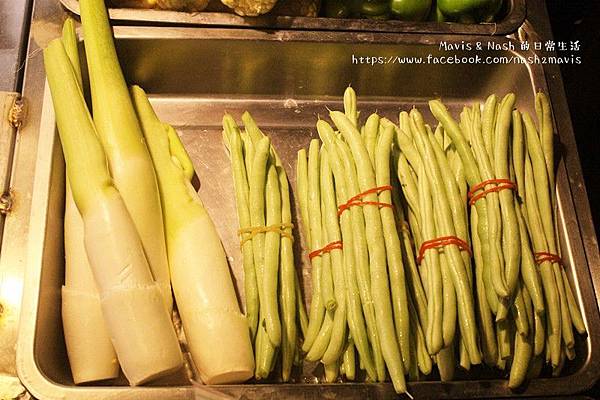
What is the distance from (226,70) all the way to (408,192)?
0.81 m

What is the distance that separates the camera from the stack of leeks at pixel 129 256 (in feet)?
4.24

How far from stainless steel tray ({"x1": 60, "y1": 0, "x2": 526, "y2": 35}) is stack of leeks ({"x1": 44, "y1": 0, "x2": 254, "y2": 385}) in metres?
0.31

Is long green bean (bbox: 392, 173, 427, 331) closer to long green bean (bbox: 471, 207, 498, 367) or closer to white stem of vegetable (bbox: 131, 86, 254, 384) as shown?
long green bean (bbox: 471, 207, 498, 367)

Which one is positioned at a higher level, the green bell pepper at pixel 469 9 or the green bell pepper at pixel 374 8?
the green bell pepper at pixel 374 8

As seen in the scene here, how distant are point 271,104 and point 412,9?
0.60 m

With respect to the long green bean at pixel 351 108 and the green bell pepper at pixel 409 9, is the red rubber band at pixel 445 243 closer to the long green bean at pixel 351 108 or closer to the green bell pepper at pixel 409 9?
the long green bean at pixel 351 108

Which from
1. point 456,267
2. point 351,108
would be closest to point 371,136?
point 351,108

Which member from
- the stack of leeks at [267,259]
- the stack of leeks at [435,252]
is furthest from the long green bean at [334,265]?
the stack of leeks at [267,259]

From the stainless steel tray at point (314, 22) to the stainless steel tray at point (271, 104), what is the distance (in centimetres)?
3

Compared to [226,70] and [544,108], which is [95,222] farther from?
[544,108]

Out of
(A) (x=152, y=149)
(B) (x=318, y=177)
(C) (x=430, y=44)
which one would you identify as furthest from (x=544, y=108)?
(A) (x=152, y=149)

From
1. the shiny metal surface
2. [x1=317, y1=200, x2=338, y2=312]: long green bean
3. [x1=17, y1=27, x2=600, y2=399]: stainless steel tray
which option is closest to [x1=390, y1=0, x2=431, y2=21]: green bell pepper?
[x1=17, y1=27, x2=600, y2=399]: stainless steel tray

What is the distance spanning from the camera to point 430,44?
1972 millimetres

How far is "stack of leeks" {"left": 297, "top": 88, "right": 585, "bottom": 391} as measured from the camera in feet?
4.50
